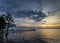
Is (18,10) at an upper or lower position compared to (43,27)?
upper

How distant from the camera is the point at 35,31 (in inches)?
115

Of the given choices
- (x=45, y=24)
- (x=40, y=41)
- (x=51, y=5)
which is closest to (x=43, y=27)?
(x=45, y=24)

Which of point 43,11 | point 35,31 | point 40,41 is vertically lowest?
point 40,41

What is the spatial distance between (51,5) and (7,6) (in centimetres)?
92

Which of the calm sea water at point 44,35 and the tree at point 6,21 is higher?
the tree at point 6,21

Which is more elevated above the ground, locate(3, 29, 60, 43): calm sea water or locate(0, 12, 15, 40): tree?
locate(0, 12, 15, 40): tree

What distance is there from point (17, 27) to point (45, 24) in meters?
0.59

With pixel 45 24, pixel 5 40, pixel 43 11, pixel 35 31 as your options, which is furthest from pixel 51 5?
pixel 5 40

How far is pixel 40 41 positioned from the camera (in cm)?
289

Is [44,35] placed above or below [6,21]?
below

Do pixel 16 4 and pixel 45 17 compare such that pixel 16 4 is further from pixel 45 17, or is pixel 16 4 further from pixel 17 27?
pixel 45 17

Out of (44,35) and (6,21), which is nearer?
(44,35)

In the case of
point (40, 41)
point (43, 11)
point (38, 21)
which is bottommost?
point (40, 41)

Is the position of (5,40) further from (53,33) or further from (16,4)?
(53,33)
